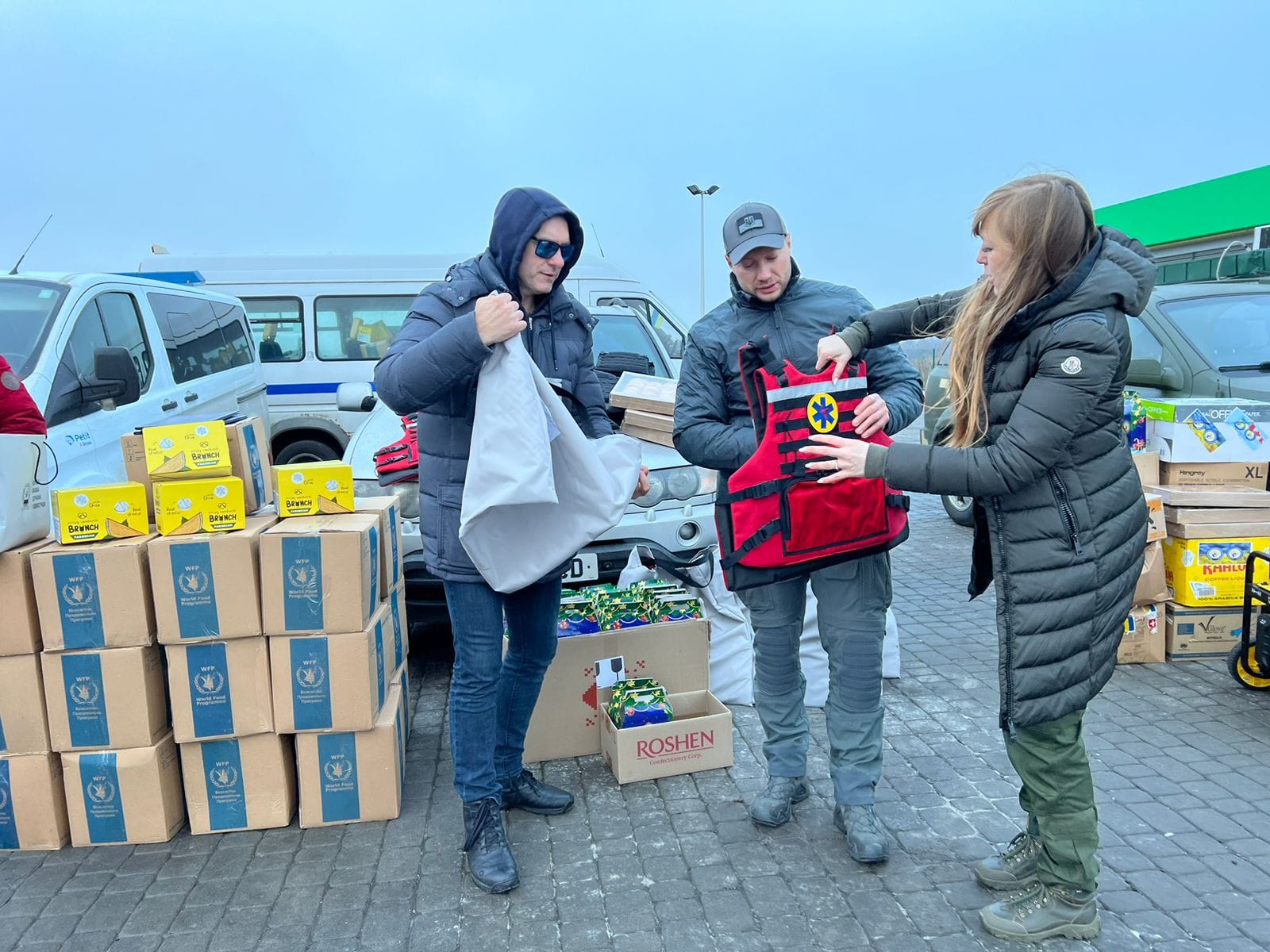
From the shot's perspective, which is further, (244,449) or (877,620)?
(244,449)

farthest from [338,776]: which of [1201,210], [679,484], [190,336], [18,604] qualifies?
[1201,210]

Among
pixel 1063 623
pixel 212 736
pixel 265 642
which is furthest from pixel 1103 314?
pixel 212 736

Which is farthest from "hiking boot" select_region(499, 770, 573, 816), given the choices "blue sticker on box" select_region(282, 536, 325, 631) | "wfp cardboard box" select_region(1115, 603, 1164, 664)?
"wfp cardboard box" select_region(1115, 603, 1164, 664)

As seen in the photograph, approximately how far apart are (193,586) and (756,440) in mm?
1906

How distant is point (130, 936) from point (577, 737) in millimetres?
1641

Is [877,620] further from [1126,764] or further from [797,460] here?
[1126,764]

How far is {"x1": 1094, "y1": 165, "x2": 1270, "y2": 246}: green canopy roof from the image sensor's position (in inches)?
462

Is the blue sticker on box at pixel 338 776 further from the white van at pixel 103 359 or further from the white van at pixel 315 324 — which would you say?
the white van at pixel 315 324

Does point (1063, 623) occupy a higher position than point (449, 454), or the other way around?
point (449, 454)

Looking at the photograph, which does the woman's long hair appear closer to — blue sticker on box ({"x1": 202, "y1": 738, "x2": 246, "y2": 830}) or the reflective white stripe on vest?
the reflective white stripe on vest

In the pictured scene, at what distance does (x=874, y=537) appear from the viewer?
2.67 meters

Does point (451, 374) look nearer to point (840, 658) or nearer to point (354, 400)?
point (840, 658)

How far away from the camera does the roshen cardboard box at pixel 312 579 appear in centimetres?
298

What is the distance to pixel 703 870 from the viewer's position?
2768mm
